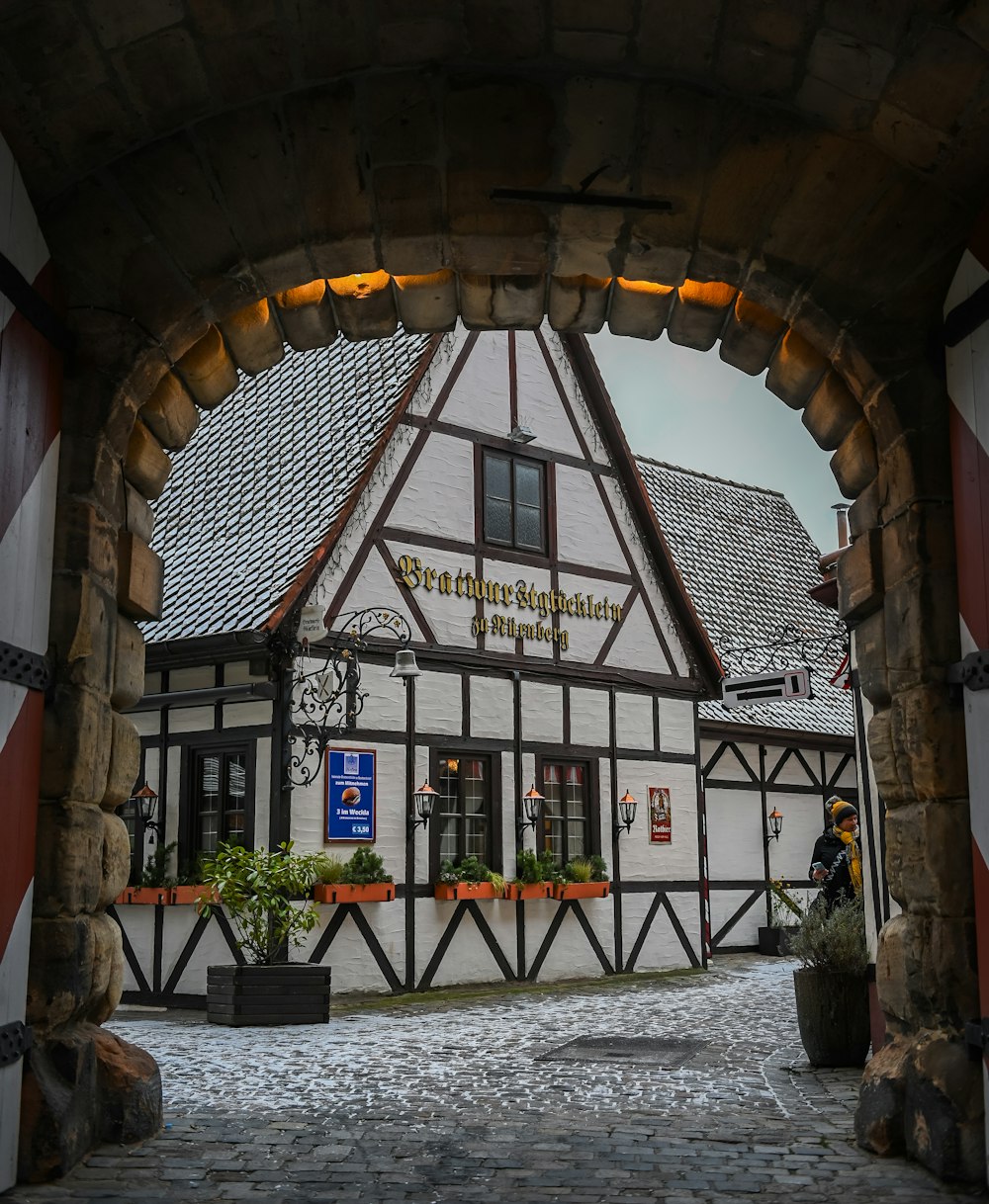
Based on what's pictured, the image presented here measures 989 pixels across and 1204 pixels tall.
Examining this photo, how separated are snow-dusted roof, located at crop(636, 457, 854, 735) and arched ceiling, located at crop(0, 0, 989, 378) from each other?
36.7 feet

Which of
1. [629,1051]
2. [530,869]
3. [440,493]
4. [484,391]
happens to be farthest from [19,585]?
[484,391]

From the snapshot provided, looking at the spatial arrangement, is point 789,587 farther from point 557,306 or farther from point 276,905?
point 557,306

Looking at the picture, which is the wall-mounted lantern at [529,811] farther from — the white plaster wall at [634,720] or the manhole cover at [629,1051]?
the manhole cover at [629,1051]

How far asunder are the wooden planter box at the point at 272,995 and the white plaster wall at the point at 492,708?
10.9 ft

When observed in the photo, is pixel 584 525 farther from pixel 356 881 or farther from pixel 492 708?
pixel 356 881

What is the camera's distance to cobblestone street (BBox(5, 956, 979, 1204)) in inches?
170

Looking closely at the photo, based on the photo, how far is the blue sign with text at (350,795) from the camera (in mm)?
11109

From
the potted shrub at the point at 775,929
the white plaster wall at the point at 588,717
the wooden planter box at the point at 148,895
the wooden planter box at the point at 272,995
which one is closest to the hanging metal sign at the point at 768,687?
the white plaster wall at the point at 588,717

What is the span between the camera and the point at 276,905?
32.3 feet

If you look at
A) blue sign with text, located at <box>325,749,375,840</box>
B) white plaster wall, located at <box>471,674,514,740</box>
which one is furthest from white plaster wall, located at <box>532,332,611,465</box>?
blue sign with text, located at <box>325,749,375,840</box>

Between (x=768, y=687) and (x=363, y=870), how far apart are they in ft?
12.8

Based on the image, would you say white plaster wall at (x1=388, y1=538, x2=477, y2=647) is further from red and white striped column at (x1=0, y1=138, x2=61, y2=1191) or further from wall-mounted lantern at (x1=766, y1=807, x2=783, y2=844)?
red and white striped column at (x1=0, y1=138, x2=61, y2=1191)

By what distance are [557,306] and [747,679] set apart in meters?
7.06

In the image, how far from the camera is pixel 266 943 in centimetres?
998
